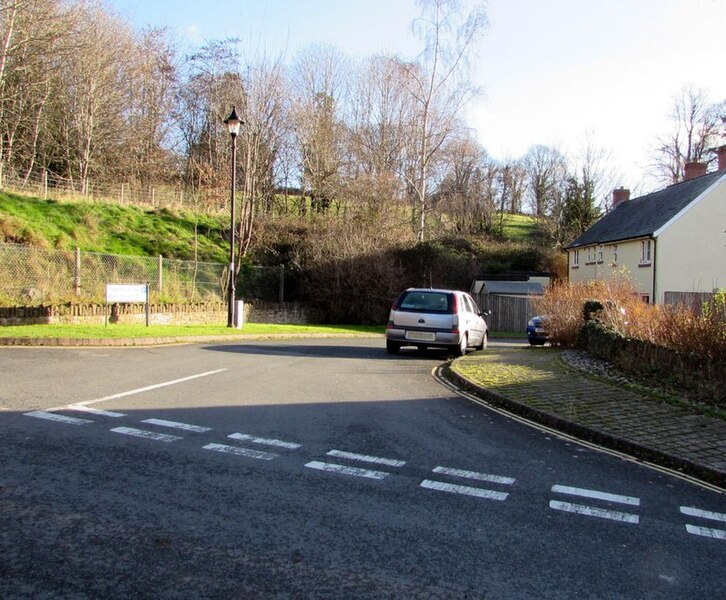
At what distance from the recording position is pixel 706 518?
4312mm

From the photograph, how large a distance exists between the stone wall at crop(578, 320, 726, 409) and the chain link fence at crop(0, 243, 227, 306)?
51.7 ft

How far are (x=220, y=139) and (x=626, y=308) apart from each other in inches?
1151

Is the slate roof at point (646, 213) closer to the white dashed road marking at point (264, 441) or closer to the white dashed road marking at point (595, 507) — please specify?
the white dashed road marking at point (595, 507)

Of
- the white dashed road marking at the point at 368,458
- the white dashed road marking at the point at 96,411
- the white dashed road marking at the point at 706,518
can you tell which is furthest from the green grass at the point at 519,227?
the white dashed road marking at the point at 706,518

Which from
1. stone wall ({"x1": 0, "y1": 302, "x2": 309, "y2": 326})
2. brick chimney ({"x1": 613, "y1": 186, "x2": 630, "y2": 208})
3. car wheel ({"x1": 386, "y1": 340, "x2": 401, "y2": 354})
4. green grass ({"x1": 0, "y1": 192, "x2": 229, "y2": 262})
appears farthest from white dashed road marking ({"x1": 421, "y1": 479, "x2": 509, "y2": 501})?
brick chimney ({"x1": 613, "y1": 186, "x2": 630, "y2": 208})

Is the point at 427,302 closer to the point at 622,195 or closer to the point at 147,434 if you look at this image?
the point at 147,434

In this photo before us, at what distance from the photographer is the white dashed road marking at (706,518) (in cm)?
399

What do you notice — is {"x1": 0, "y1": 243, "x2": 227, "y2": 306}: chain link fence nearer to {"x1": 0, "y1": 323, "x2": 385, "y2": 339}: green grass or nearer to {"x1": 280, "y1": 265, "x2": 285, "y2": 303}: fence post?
{"x1": 0, "y1": 323, "x2": 385, "y2": 339}: green grass

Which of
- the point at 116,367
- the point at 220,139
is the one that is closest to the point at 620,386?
the point at 116,367

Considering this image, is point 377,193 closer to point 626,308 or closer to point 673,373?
point 626,308

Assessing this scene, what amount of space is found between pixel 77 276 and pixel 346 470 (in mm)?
17038

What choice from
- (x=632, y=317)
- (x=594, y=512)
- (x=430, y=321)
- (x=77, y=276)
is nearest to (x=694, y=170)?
(x=632, y=317)

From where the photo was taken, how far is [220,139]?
36.3 meters

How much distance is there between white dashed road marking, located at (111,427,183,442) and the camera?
5820 mm
